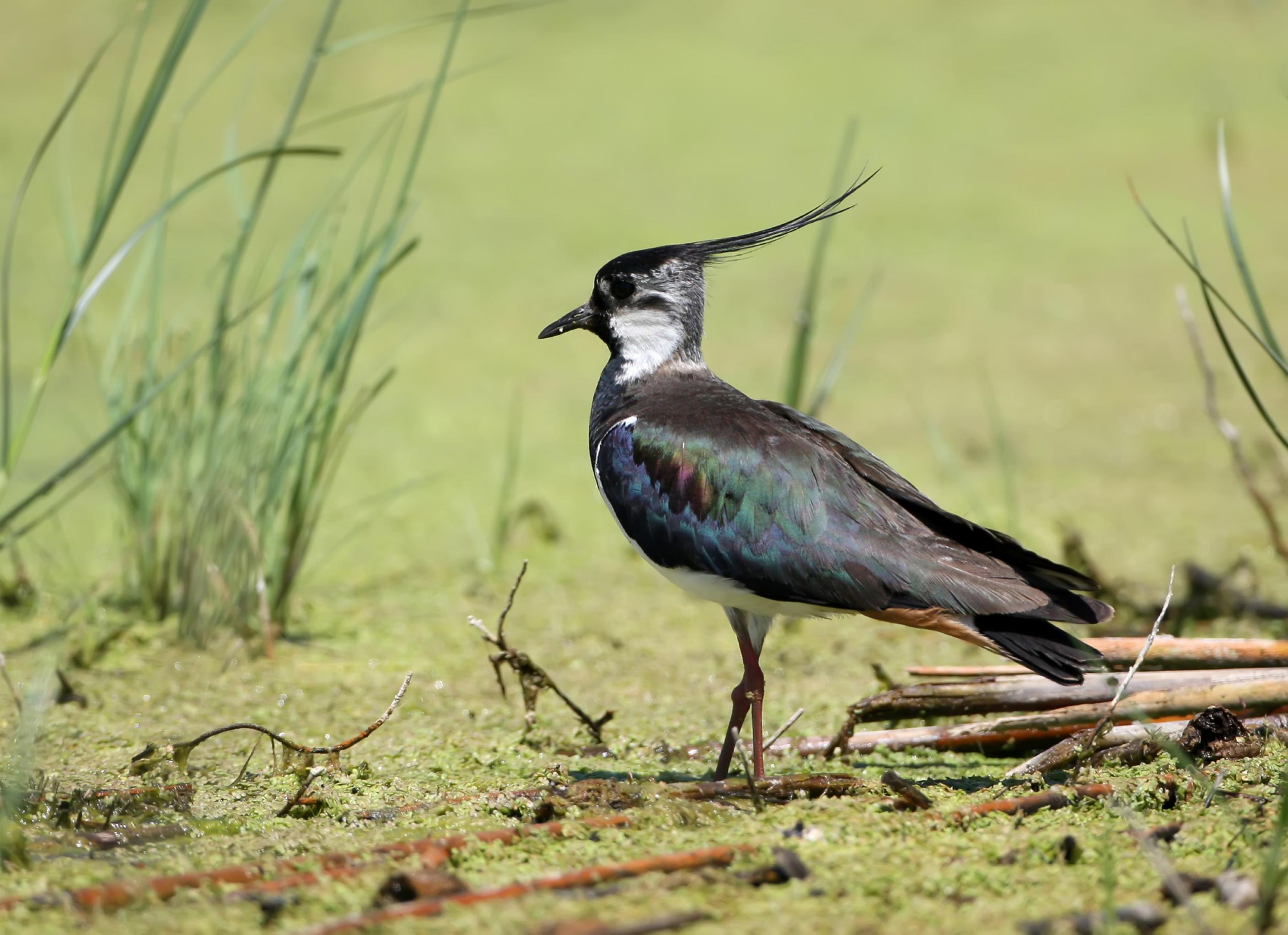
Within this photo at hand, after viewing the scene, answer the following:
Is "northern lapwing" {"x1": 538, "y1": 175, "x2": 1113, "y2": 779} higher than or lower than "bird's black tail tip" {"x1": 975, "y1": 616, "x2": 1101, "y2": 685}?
higher

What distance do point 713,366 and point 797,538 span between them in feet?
11.1

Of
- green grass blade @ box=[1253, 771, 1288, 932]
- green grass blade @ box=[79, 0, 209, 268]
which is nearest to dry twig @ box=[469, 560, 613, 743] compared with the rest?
green grass blade @ box=[79, 0, 209, 268]

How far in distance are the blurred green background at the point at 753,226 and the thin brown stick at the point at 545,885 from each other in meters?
2.31

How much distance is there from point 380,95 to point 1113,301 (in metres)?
3.93

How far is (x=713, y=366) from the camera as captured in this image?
6098 mm

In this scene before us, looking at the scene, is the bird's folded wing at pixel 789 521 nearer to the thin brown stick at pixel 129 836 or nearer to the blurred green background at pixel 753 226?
the thin brown stick at pixel 129 836

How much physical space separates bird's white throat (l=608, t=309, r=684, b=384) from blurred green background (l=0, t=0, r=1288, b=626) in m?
1.04

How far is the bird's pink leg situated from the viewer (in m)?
2.81

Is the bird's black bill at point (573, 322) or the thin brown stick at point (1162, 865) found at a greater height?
the bird's black bill at point (573, 322)

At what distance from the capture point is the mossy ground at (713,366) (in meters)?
2.19

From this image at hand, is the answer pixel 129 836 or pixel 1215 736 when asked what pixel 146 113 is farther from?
pixel 1215 736

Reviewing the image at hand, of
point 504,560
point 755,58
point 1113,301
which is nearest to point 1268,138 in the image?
point 1113,301

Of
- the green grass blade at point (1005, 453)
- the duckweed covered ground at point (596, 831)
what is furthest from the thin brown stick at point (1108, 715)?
the green grass blade at point (1005, 453)

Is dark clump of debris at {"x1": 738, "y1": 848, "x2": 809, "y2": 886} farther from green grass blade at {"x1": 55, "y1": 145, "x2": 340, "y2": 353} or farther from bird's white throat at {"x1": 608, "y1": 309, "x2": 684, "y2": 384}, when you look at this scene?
bird's white throat at {"x1": 608, "y1": 309, "x2": 684, "y2": 384}
